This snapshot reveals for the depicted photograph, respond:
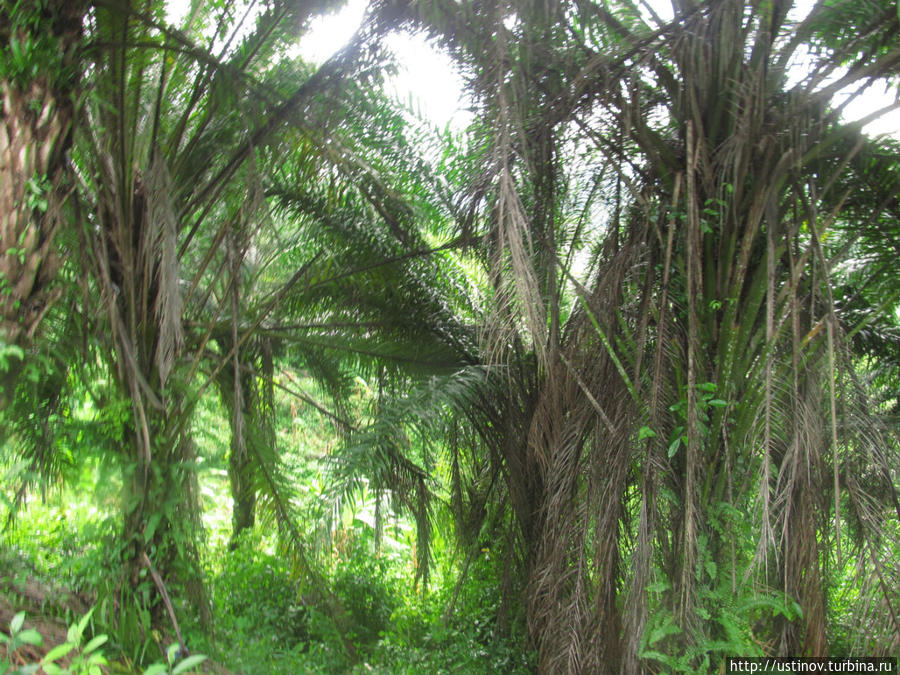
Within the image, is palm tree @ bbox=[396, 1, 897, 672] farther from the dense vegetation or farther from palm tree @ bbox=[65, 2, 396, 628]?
palm tree @ bbox=[65, 2, 396, 628]

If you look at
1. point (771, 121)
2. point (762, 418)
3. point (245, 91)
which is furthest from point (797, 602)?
point (245, 91)

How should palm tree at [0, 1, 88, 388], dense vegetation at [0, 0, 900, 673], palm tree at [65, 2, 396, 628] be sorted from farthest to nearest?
palm tree at [65, 2, 396, 628], dense vegetation at [0, 0, 900, 673], palm tree at [0, 1, 88, 388]

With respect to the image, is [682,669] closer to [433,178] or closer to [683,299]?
[683,299]

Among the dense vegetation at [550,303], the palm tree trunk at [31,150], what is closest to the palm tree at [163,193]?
the dense vegetation at [550,303]

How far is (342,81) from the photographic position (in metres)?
3.84

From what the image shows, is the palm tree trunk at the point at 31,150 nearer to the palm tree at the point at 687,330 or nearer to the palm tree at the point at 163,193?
the palm tree at the point at 163,193

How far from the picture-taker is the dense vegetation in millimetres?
3004

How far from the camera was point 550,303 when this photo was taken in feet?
12.4

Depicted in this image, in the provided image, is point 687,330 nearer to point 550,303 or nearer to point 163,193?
point 550,303

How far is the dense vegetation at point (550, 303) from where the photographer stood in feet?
9.86

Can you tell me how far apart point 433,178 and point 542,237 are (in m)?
1.31

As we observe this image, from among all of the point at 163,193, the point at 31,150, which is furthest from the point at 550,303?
the point at 31,150

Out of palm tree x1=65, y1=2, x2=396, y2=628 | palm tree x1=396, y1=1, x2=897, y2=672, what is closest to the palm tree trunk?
palm tree x1=65, y1=2, x2=396, y2=628

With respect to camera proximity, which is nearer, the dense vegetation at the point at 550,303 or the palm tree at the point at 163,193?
the dense vegetation at the point at 550,303
